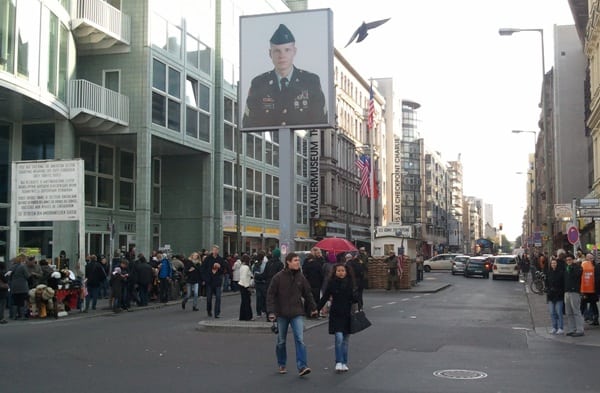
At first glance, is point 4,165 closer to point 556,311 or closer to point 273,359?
point 273,359

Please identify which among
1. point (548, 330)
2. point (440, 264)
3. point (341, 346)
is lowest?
point (440, 264)

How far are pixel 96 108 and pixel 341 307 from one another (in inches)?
831

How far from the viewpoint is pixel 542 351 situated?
40.8 ft

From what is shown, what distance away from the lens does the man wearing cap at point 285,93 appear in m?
19.5

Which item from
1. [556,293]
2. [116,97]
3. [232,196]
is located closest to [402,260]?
[232,196]

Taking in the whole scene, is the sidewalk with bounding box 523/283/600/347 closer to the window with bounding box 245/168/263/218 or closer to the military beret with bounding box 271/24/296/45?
the military beret with bounding box 271/24/296/45

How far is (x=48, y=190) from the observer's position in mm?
21609

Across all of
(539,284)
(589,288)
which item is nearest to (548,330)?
(589,288)

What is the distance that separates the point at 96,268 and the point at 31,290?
2492 millimetres

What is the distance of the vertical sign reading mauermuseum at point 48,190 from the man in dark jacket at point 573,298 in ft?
44.9

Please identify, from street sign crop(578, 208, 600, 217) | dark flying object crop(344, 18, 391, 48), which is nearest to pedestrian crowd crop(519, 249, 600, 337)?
street sign crop(578, 208, 600, 217)

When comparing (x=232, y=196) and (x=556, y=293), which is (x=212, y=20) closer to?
(x=232, y=196)

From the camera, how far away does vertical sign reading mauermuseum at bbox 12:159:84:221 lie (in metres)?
21.5

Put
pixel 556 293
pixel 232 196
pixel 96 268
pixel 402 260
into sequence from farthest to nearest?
pixel 232 196, pixel 402 260, pixel 96 268, pixel 556 293
